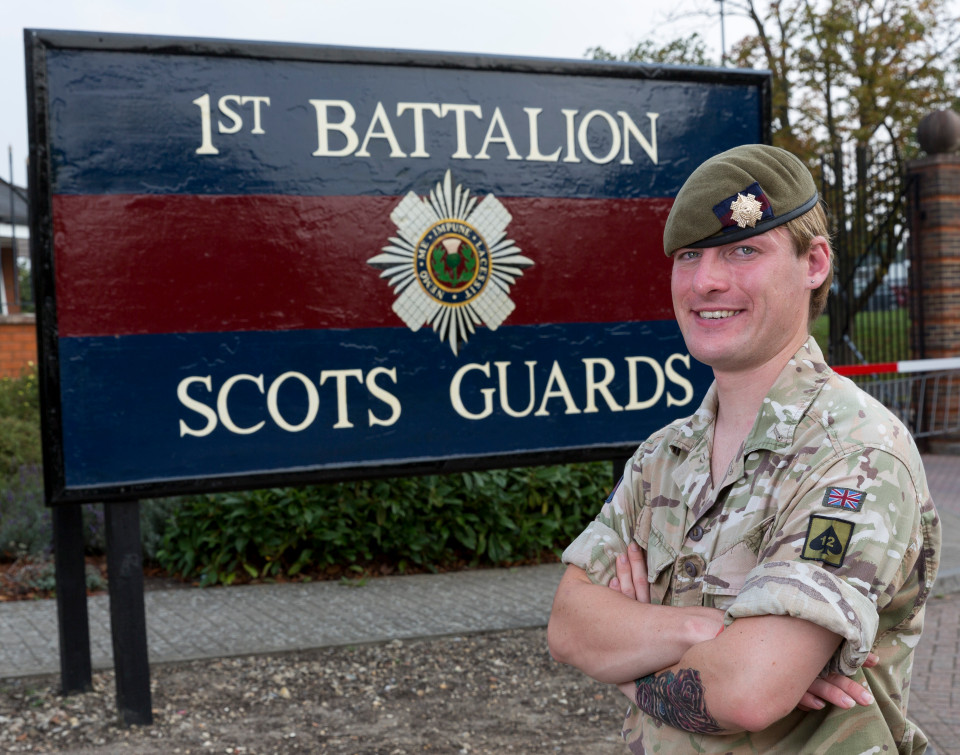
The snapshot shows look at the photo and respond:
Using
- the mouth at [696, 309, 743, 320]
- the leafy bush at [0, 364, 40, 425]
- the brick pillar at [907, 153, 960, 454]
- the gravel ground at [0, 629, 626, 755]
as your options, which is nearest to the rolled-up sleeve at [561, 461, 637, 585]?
A: the mouth at [696, 309, 743, 320]

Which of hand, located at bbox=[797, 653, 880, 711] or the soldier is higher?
the soldier

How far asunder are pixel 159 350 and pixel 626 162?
7.35 feet

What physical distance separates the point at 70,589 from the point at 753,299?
346 cm

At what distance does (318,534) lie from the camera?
250 inches

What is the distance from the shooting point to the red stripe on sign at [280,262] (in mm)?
3898

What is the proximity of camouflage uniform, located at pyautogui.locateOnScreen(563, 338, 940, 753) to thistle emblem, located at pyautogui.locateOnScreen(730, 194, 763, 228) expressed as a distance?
0.85 feet

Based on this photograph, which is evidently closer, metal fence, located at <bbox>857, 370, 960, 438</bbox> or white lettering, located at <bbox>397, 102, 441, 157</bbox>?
white lettering, located at <bbox>397, 102, 441, 157</bbox>

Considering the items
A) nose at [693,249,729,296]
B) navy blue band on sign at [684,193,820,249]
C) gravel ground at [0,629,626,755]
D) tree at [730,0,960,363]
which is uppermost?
tree at [730,0,960,363]

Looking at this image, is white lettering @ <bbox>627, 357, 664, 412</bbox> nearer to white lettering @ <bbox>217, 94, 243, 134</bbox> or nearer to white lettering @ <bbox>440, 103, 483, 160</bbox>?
white lettering @ <bbox>440, 103, 483, 160</bbox>

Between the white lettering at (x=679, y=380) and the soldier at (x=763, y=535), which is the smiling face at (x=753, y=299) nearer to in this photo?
the soldier at (x=763, y=535)

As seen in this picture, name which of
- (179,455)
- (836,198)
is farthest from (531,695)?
(836,198)

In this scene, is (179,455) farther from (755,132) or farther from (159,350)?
(755,132)

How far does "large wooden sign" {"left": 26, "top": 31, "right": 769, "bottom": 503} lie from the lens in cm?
389

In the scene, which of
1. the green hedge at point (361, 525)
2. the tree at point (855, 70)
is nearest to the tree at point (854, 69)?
the tree at point (855, 70)
